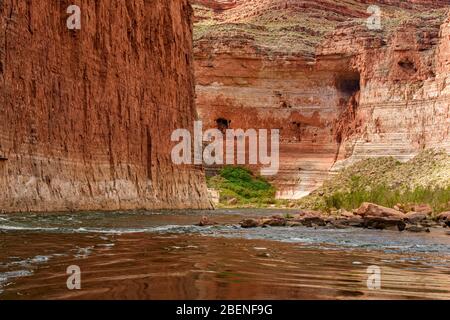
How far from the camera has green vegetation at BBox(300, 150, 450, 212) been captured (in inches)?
1255

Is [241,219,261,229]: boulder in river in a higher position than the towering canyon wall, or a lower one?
lower

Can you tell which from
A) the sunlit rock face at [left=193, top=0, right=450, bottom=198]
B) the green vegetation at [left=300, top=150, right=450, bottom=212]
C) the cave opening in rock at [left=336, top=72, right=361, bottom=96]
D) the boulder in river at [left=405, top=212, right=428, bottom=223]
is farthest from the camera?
the cave opening in rock at [left=336, top=72, right=361, bottom=96]

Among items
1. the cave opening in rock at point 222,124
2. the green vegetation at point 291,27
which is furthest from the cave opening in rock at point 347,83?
the cave opening in rock at point 222,124

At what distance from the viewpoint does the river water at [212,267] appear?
6.55 meters

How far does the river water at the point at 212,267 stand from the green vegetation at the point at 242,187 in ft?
156

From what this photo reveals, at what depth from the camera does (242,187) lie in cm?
6725

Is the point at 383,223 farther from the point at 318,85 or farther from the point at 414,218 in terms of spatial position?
the point at 318,85

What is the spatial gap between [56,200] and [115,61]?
10.7 m

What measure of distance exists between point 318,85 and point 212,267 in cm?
6680

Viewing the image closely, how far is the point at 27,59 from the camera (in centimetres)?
2511

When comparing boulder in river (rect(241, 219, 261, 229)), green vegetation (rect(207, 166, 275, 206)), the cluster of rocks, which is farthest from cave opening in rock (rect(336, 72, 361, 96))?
boulder in river (rect(241, 219, 261, 229))

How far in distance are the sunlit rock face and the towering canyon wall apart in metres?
27.0

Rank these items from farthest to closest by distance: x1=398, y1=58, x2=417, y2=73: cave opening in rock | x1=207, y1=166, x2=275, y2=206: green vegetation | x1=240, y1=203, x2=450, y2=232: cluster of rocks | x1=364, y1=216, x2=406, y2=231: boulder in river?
x1=398, y1=58, x2=417, y2=73: cave opening in rock
x1=207, y1=166, x2=275, y2=206: green vegetation
x1=240, y1=203, x2=450, y2=232: cluster of rocks
x1=364, y1=216, x2=406, y2=231: boulder in river

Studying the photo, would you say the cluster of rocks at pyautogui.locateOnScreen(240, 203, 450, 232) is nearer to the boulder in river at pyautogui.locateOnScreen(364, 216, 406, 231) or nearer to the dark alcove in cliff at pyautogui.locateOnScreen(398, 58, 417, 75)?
the boulder in river at pyautogui.locateOnScreen(364, 216, 406, 231)
